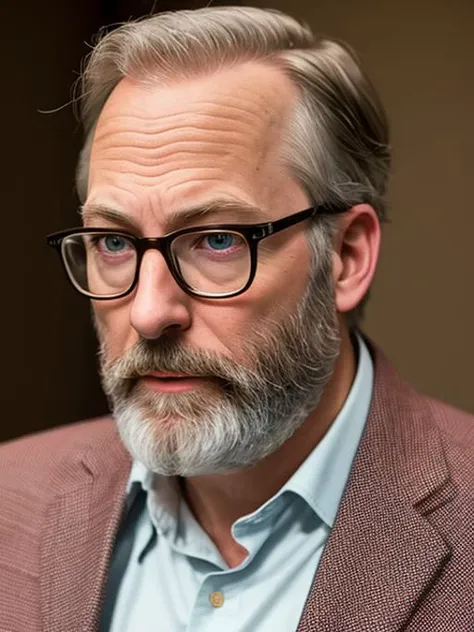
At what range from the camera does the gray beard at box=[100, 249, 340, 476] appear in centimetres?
100

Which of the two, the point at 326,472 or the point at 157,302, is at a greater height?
the point at 157,302

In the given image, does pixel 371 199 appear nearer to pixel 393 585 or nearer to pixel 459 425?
pixel 459 425

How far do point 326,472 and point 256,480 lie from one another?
108 millimetres

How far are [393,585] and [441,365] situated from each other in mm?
849

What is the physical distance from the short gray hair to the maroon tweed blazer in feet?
1.00

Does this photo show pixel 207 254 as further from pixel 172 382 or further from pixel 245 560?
pixel 245 560

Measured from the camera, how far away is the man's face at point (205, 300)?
0.98 m

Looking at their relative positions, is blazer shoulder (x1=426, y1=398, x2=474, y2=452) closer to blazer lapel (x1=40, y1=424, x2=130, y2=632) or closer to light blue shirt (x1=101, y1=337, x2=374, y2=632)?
light blue shirt (x1=101, y1=337, x2=374, y2=632)

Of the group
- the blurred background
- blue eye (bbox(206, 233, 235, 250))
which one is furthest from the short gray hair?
the blurred background

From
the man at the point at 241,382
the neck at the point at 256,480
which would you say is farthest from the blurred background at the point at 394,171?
the neck at the point at 256,480

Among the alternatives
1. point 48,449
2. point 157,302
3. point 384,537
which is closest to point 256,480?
point 384,537

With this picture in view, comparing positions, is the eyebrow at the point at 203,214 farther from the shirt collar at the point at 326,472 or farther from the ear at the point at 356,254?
the shirt collar at the point at 326,472

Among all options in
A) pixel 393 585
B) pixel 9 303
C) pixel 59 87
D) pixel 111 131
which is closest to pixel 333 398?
pixel 393 585

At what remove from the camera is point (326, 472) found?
105 centimetres
